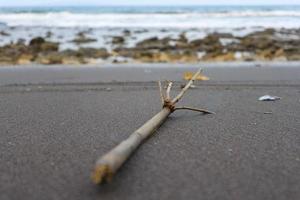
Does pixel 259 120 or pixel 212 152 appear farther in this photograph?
pixel 259 120

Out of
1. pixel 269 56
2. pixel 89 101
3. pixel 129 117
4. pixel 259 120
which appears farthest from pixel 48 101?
pixel 269 56

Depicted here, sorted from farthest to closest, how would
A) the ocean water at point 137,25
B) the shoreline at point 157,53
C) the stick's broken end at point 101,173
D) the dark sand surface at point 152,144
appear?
the ocean water at point 137,25
the shoreline at point 157,53
the dark sand surface at point 152,144
the stick's broken end at point 101,173

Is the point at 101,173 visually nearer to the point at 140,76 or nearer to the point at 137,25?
the point at 140,76

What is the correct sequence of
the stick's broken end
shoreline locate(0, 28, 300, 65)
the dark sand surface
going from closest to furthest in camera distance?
the stick's broken end, the dark sand surface, shoreline locate(0, 28, 300, 65)

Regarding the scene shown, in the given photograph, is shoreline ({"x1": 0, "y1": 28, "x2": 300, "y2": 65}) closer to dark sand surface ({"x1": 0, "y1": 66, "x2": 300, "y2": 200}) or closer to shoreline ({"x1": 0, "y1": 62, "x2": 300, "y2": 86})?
shoreline ({"x1": 0, "y1": 62, "x2": 300, "y2": 86})

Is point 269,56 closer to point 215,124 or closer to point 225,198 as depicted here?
point 215,124

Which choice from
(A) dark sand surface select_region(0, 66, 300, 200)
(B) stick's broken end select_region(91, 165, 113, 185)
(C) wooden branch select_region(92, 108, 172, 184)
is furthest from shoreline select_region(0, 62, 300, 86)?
(B) stick's broken end select_region(91, 165, 113, 185)

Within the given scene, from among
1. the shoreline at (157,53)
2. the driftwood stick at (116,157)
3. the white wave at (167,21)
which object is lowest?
the white wave at (167,21)

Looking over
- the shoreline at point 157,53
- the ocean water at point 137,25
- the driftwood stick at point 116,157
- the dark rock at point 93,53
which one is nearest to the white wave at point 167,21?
the ocean water at point 137,25

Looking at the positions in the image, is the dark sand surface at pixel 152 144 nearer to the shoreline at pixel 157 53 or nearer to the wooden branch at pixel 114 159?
the wooden branch at pixel 114 159
